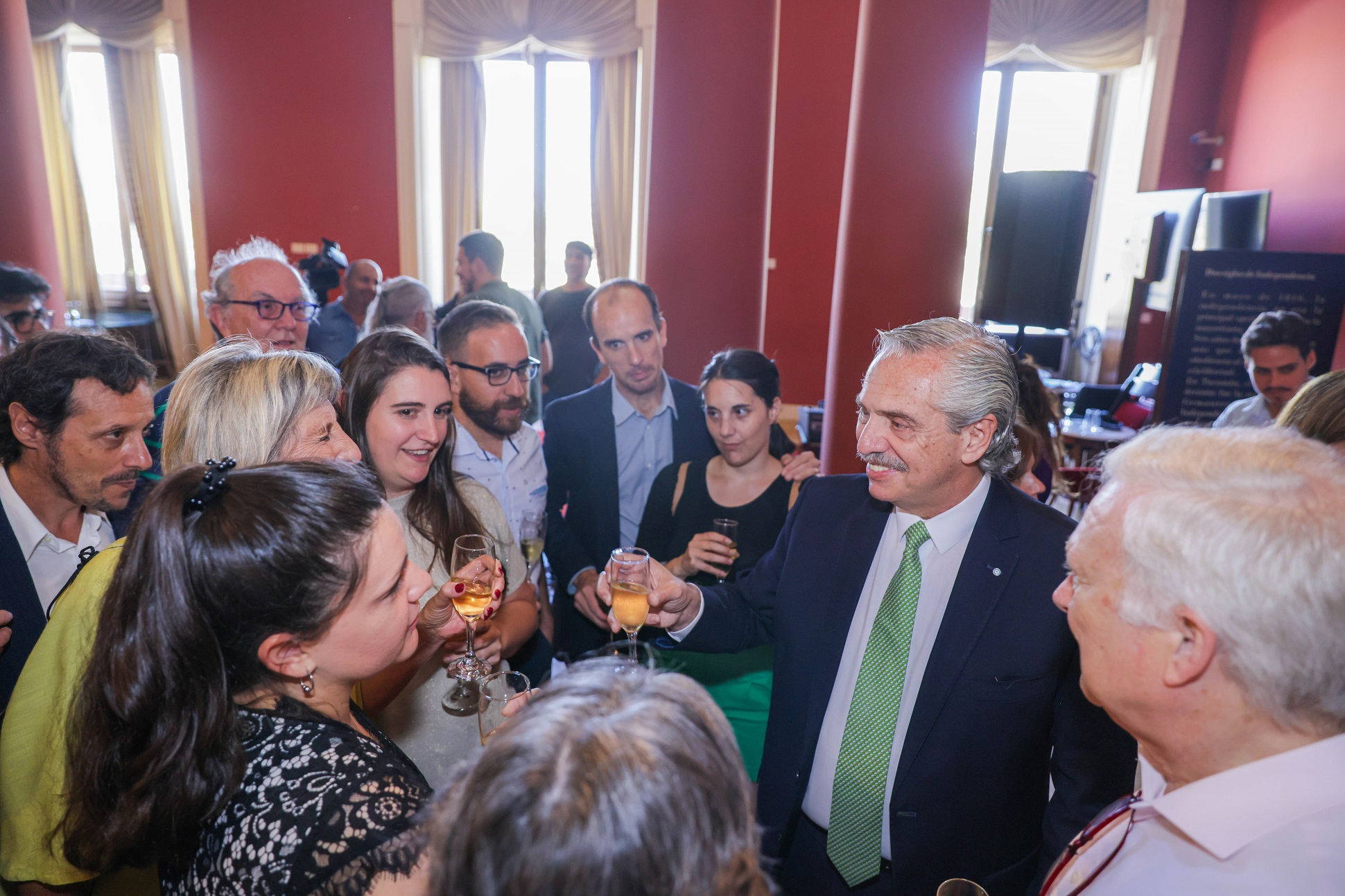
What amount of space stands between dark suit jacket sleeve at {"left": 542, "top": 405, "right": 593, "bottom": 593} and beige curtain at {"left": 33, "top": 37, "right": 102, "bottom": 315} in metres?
9.34

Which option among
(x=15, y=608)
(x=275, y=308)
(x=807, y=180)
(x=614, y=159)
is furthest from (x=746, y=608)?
(x=614, y=159)

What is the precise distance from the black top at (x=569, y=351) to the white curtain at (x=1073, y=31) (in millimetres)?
5819

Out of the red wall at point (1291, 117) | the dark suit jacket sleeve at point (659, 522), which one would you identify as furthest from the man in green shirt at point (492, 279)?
the red wall at point (1291, 117)

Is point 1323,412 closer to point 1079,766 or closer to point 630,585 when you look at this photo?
point 1079,766

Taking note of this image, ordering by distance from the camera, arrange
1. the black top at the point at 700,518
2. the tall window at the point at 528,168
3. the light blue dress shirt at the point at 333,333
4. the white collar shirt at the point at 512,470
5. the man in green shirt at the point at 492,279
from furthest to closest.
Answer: the tall window at the point at 528,168, the man in green shirt at the point at 492,279, the light blue dress shirt at the point at 333,333, the white collar shirt at the point at 512,470, the black top at the point at 700,518

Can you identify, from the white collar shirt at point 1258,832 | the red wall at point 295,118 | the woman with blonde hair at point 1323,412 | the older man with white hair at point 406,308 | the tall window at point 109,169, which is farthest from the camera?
the tall window at point 109,169

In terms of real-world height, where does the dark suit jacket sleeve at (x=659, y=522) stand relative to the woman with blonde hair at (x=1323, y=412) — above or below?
below

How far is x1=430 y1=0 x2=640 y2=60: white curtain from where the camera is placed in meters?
8.73

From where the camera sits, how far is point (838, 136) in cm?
859

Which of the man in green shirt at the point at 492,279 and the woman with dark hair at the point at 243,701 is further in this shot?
the man in green shirt at the point at 492,279

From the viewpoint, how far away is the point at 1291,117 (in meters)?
6.92

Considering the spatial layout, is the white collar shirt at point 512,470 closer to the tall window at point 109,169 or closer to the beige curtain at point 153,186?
the beige curtain at point 153,186

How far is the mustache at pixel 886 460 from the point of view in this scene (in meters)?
1.66

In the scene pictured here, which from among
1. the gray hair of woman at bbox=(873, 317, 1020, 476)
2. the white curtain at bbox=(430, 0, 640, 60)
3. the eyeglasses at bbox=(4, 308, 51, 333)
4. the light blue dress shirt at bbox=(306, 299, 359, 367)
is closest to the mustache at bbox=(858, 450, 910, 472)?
the gray hair of woman at bbox=(873, 317, 1020, 476)
